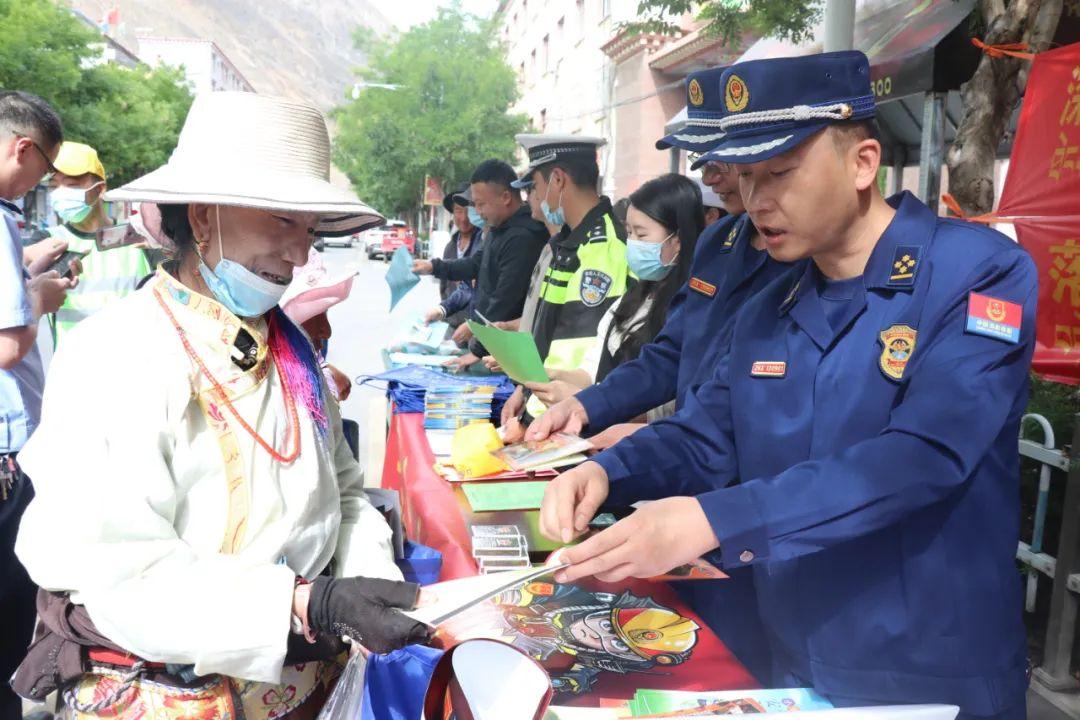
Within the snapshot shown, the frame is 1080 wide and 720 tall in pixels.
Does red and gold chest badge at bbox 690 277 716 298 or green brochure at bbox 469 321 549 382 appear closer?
red and gold chest badge at bbox 690 277 716 298

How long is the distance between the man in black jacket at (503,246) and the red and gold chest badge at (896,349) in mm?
3636

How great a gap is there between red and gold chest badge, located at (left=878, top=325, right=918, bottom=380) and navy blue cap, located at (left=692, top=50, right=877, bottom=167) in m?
0.34

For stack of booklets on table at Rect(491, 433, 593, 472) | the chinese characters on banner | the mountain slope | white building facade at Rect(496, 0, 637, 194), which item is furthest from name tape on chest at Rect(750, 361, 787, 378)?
the mountain slope

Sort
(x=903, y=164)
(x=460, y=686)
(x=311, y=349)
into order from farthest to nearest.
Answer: (x=903, y=164) < (x=311, y=349) < (x=460, y=686)

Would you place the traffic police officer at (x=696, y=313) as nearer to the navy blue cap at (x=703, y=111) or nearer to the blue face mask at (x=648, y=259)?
the navy blue cap at (x=703, y=111)

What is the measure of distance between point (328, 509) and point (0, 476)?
1431 mm

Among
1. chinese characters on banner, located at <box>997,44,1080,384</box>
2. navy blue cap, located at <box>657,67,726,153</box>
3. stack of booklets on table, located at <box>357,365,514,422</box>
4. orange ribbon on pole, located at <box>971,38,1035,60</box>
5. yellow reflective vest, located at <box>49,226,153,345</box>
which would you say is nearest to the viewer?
navy blue cap, located at <box>657,67,726,153</box>

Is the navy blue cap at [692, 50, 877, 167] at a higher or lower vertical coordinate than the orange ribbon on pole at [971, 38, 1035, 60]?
lower

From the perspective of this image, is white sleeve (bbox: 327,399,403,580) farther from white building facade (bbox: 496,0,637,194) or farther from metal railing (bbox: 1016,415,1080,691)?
white building facade (bbox: 496,0,637,194)

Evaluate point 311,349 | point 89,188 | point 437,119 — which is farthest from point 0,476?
point 437,119

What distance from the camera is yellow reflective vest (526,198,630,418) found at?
11.6ft

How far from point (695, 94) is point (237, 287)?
125 centimetres

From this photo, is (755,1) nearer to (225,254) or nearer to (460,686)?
(225,254)

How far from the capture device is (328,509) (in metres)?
1.59
